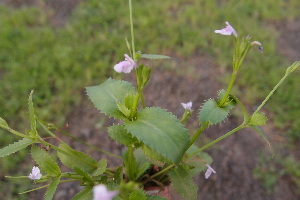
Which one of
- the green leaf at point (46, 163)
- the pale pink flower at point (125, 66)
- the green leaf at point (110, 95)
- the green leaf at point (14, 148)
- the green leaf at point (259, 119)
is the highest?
the pale pink flower at point (125, 66)

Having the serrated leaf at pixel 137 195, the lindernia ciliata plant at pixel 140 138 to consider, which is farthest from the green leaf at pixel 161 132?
the serrated leaf at pixel 137 195

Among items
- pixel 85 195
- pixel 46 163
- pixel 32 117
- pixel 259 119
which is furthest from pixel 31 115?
pixel 259 119

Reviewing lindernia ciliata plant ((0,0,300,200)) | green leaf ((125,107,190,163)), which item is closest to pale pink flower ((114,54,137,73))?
lindernia ciliata plant ((0,0,300,200))

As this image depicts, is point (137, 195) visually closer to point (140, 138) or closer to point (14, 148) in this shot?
point (140, 138)

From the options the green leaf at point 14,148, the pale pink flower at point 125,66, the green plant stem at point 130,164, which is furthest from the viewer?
the green plant stem at point 130,164

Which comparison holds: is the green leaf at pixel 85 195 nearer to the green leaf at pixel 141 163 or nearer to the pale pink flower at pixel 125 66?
the green leaf at pixel 141 163

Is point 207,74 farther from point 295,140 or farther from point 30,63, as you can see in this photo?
point 30,63
